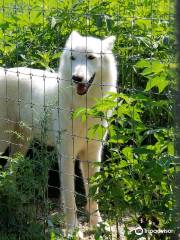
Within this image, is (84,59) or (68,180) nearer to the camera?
(84,59)

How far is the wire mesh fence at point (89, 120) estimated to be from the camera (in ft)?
9.46

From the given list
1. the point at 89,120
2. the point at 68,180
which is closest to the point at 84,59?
→ the point at 89,120

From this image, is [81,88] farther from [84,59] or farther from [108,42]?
[108,42]

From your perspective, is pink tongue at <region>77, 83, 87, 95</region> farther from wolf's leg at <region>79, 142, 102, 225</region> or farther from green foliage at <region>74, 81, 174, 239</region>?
green foliage at <region>74, 81, 174, 239</region>

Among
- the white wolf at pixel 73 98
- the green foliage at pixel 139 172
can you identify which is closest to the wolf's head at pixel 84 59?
the white wolf at pixel 73 98

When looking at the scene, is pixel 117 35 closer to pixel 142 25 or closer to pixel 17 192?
pixel 142 25

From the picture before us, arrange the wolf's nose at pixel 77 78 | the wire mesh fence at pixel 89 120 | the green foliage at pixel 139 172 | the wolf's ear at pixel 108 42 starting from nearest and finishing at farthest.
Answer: the green foliage at pixel 139 172, the wire mesh fence at pixel 89 120, the wolf's nose at pixel 77 78, the wolf's ear at pixel 108 42

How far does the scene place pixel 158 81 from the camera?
2611 mm

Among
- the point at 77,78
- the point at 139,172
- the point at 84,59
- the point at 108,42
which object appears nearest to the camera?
the point at 139,172

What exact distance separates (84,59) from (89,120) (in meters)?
0.50

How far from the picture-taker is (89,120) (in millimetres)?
4078

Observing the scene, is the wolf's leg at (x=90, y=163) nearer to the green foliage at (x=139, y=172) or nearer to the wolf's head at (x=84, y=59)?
the wolf's head at (x=84, y=59)

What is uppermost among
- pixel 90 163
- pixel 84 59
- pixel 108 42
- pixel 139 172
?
pixel 108 42

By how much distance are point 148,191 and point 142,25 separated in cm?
178
